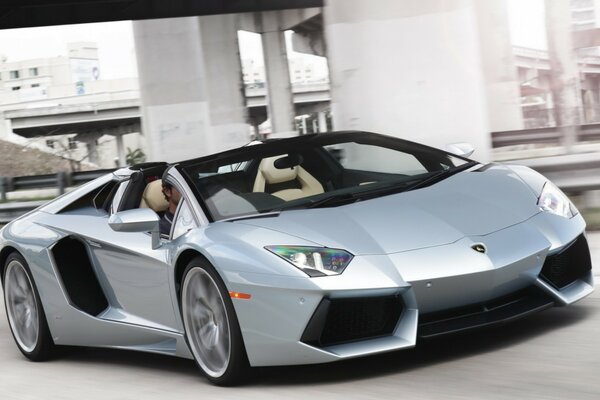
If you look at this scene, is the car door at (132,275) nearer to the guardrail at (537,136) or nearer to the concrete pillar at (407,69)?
the concrete pillar at (407,69)

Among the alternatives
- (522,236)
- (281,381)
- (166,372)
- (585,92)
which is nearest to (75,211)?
(166,372)

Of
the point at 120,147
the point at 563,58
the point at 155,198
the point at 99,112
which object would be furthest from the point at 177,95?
the point at 120,147

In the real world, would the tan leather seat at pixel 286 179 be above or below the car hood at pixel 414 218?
above

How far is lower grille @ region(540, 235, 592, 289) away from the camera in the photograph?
477 cm

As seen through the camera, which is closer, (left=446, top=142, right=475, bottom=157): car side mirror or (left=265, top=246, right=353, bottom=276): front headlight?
(left=265, top=246, right=353, bottom=276): front headlight

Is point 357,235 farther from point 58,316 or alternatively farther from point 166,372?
point 58,316

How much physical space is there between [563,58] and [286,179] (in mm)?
40144

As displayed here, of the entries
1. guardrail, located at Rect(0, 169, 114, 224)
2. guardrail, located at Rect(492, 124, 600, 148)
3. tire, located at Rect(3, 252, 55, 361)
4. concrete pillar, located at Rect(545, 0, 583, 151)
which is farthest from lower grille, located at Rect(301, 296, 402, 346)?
concrete pillar, located at Rect(545, 0, 583, 151)

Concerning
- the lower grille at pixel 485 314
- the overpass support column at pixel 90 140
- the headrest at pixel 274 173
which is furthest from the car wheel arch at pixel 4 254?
the overpass support column at pixel 90 140

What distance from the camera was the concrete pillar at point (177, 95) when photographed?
30.5 meters

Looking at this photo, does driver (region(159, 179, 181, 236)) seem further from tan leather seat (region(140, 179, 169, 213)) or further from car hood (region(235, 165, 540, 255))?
car hood (region(235, 165, 540, 255))

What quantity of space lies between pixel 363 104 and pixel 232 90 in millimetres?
24137

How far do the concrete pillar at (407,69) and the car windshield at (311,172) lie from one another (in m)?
6.53

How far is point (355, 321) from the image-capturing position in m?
4.39
